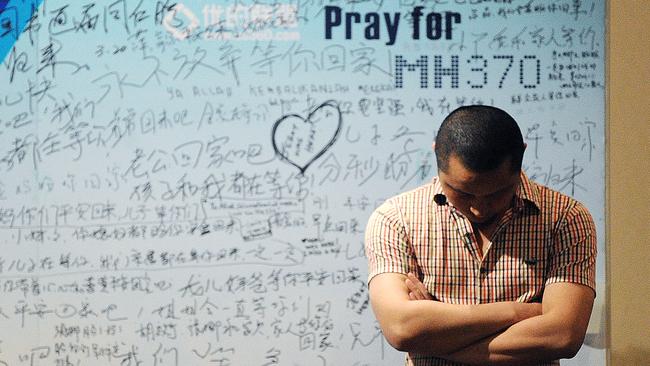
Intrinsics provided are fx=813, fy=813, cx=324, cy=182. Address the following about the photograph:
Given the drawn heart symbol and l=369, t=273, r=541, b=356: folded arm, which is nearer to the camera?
l=369, t=273, r=541, b=356: folded arm

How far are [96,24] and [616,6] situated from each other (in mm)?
2226

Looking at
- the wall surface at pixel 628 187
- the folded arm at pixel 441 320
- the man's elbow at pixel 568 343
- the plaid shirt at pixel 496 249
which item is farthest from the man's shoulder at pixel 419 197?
the wall surface at pixel 628 187

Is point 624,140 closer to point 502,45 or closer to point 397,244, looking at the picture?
point 502,45

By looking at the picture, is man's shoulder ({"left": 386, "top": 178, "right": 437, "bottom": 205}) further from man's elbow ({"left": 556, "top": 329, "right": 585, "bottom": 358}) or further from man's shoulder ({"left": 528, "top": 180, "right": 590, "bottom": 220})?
man's elbow ({"left": 556, "top": 329, "right": 585, "bottom": 358})

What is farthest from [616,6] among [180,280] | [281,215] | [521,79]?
[180,280]

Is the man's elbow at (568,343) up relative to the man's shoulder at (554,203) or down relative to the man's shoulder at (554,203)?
down

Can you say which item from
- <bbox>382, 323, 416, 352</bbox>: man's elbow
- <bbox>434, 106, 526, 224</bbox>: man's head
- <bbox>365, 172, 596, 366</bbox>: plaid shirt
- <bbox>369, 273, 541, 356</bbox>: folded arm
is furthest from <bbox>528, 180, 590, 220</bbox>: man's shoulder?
<bbox>382, 323, 416, 352</bbox>: man's elbow

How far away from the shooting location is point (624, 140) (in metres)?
3.48

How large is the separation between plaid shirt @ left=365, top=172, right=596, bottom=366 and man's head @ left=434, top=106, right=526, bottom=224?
0.30ft

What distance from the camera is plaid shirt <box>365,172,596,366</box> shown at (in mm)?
2172

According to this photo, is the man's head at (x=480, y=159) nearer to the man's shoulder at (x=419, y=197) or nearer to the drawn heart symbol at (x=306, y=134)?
the man's shoulder at (x=419, y=197)

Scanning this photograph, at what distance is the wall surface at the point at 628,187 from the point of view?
347 centimetres

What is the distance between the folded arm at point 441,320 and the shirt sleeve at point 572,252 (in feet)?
0.37

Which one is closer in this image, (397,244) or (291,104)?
(397,244)
